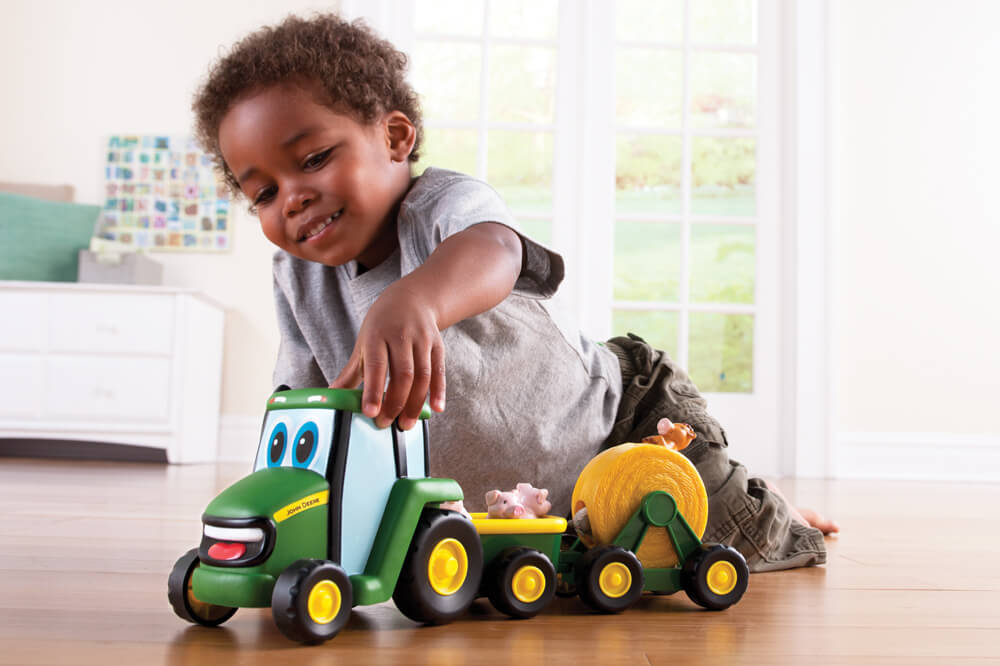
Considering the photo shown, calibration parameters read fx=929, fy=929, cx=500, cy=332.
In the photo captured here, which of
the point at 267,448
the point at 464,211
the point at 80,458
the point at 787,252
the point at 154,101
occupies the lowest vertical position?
the point at 80,458

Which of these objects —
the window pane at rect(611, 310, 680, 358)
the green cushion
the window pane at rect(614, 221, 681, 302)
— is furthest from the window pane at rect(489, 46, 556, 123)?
the green cushion

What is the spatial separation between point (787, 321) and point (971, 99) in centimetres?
109

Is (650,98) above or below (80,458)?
above

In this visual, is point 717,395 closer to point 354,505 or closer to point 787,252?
point 787,252

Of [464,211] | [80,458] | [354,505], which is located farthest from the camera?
[80,458]

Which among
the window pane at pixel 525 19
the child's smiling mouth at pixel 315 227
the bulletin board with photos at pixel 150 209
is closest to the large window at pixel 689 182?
the window pane at pixel 525 19

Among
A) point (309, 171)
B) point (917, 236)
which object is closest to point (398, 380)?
point (309, 171)

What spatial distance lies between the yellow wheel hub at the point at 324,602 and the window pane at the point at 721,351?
2899 mm

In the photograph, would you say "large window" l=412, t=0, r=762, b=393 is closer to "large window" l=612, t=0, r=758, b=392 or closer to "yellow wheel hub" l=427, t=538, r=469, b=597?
"large window" l=612, t=0, r=758, b=392

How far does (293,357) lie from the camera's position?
3.78 ft

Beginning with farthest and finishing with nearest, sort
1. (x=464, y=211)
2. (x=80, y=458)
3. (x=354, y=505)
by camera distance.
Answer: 1. (x=80, y=458)
2. (x=464, y=211)
3. (x=354, y=505)

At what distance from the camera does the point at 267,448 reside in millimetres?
692

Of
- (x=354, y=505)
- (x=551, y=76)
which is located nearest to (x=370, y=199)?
(x=354, y=505)

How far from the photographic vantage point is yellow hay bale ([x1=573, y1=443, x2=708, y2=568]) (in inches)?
32.1
